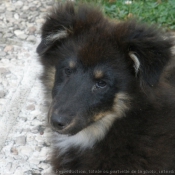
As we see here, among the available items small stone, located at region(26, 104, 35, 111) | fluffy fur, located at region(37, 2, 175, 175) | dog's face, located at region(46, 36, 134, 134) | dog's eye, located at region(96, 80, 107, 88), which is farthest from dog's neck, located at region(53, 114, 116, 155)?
small stone, located at region(26, 104, 35, 111)

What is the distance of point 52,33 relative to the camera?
3.92 metres

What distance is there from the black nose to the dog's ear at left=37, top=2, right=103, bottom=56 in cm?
70

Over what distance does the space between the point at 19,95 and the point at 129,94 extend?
206 centimetres

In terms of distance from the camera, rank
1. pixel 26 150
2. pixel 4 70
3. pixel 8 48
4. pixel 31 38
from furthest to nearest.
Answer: pixel 31 38, pixel 8 48, pixel 4 70, pixel 26 150

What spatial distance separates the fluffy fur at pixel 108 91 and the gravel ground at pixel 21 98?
1.93 feet

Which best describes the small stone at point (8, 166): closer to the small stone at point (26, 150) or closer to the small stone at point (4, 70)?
the small stone at point (26, 150)

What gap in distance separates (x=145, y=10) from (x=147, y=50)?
3.29m

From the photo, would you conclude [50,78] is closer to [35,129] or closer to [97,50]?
[97,50]

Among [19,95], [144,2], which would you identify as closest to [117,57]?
[19,95]

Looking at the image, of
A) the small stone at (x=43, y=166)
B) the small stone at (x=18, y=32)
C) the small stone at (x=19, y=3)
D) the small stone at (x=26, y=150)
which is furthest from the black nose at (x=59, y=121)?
the small stone at (x=19, y=3)

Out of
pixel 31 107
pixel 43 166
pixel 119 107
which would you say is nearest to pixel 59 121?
pixel 119 107

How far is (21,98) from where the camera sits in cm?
541

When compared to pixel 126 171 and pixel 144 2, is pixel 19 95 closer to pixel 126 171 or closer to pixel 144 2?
pixel 126 171

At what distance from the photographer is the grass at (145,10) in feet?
21.4
